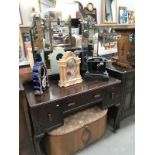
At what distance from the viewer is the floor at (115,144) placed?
168 cm

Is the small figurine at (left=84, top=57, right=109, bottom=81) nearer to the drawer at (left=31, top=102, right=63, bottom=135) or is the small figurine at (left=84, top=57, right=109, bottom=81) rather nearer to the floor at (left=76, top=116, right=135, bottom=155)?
the drawer at (left=31, top=102, right=63, bottom=135)

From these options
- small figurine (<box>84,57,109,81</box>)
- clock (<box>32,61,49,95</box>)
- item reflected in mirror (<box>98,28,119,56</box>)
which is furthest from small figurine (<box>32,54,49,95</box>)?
item reflected in mirror (<box>98,28,119,56</box>)

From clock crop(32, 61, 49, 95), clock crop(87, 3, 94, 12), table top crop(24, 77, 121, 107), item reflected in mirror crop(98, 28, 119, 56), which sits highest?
clock crop(87, 3, 94, 12)

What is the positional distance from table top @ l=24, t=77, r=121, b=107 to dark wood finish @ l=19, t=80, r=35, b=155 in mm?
78

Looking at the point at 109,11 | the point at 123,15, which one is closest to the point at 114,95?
the point at 109,11

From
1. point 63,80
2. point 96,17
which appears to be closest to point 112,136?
point 63,80

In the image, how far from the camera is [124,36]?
5.89 ft

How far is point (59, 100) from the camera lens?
1.29 meters

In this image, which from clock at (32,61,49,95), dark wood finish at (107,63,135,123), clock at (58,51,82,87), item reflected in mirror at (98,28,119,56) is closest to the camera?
clock at (32,61,49,95)

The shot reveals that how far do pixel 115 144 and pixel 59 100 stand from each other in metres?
0.93

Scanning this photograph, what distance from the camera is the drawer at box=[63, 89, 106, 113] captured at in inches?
53.5

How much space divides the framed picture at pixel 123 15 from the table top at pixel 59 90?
1.21 m

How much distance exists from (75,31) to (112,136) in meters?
1.30
